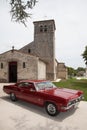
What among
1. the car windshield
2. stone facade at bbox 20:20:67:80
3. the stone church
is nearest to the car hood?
the car windshield

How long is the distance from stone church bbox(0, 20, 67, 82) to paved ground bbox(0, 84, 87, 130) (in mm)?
15597

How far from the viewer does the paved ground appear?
554 cm

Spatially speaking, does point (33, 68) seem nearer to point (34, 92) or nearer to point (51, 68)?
point (51, 68)

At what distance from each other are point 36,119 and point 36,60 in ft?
56.5

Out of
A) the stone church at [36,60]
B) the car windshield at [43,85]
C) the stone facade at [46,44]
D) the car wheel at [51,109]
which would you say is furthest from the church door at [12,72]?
the car wheel at [51,109]

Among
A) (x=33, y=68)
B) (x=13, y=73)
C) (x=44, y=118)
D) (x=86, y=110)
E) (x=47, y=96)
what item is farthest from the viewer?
(x=13, y=73)

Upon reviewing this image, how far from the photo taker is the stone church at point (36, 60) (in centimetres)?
Answer: 2353

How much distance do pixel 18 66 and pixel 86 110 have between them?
17.6 meters

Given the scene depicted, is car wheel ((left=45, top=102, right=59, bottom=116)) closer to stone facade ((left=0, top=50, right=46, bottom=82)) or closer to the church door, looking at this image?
stone facade ((left=0, top=50, right=46, bottom=82))

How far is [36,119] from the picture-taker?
6.29 metres

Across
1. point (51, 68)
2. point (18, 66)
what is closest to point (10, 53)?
point (18, 66)

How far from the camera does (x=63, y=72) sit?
130ft

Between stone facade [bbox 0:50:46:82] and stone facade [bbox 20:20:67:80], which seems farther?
stone facade [bbox 20:20:67:80]

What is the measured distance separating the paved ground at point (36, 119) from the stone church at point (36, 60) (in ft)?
51.2
